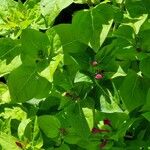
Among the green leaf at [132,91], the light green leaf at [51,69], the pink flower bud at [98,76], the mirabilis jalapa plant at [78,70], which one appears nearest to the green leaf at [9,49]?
the mirabilis jalapa plant at [78,70]

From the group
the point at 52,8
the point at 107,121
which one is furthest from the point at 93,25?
the point at 107,121

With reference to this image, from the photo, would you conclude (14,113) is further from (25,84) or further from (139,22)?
(139,22)

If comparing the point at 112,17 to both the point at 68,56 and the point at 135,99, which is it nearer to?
the point at 68,56

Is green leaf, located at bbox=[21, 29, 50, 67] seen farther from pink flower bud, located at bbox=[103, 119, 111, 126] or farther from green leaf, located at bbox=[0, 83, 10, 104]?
pink flower bud, located at bbox=[103, 119, 111, 126]

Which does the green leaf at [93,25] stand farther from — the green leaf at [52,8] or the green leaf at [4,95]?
the green leaf at [4,95]

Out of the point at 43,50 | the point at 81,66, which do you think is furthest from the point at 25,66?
the point at 81,66

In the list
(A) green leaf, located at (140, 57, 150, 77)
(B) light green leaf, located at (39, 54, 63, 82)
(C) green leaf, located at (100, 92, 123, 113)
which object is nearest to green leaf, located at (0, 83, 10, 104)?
(B) light green leaf, located at (39, 54, 63, 82)

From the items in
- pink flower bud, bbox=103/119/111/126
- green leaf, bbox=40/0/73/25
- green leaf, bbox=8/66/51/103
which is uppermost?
green leaf, bbox=40/0/73/25
